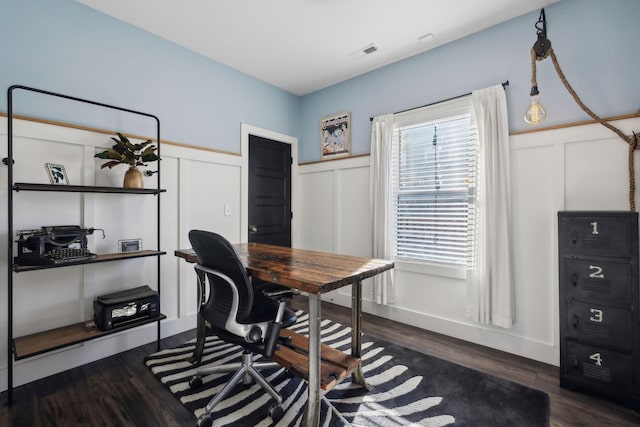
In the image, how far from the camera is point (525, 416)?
167 cm

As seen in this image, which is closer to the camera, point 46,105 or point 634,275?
point 634,275

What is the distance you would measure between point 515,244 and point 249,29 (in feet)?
9.91

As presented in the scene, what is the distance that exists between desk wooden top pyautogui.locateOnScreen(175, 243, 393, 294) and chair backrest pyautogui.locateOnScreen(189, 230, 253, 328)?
89 millimetres

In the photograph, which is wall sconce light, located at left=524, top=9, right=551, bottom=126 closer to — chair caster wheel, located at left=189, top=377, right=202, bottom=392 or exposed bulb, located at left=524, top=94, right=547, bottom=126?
exposed bulb, located at left=524, top=94, right=547, bottom=126

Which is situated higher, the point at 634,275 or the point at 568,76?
the point at 568,76

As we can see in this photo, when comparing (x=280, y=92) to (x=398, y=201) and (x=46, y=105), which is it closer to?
(x=398, y=201)

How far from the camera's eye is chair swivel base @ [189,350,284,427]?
1.60 m

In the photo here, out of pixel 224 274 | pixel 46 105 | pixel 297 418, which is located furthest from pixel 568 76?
pixel 46 105

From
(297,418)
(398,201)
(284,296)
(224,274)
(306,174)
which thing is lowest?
(297,418)

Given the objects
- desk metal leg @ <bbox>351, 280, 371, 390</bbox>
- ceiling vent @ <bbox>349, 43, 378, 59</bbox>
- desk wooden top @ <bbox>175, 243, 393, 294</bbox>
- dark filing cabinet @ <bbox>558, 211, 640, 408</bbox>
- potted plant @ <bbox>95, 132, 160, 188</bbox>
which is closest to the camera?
desk wooden top @ <bbox>175, 243, 393, 294</bbox>

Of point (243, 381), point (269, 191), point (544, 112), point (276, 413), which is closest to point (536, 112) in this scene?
point (544, 112)

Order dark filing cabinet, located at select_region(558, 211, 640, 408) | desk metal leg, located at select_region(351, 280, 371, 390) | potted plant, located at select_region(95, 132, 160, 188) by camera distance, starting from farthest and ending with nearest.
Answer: potted plant, located at select_region(95, 132, 160, 188) < desk metal leg, located at select_region(351, 280, 371, 390) < dark filing cabinet, located at select_region(558, 211, 640, 408)

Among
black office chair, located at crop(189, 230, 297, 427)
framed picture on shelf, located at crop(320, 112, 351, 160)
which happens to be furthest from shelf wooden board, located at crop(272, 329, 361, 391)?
framed picture on shelf, located at crop(320, 112, 351, 160)

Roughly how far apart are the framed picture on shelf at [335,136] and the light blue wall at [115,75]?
0.91m
